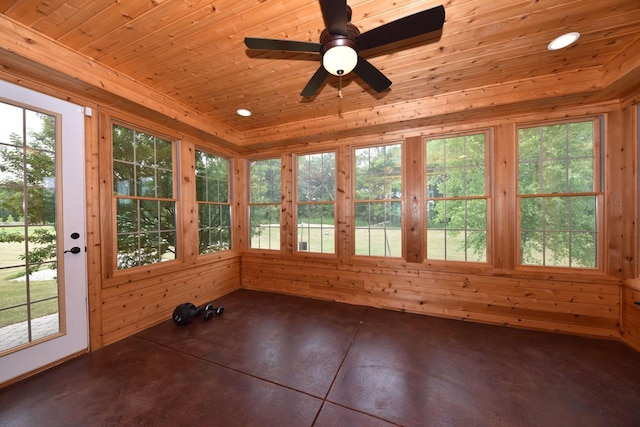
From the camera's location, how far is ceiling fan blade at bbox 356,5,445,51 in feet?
4.11

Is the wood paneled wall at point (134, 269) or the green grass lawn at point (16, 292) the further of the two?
the wood paneled wall at point (134, 269)

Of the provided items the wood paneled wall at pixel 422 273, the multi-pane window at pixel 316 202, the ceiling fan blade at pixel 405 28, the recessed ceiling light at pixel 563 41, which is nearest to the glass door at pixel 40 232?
the wood paneled wall at pixel 422 273

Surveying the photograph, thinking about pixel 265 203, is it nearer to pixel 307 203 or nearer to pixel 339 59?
pixel 307 203

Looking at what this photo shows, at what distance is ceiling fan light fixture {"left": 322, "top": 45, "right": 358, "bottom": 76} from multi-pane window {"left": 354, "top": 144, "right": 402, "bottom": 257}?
2147mm

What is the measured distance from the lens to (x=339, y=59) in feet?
4.73

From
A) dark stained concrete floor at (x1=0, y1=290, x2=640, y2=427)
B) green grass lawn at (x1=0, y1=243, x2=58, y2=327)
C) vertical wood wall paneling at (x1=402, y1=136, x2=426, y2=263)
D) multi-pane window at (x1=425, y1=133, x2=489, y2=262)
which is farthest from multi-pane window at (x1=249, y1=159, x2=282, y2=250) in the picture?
green grass lawn at (x1=0, y1=243, x2=58, y2=327)

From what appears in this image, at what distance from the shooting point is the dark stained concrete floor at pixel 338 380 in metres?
1.58

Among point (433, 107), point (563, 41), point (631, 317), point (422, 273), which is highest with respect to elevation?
point (563, 41)

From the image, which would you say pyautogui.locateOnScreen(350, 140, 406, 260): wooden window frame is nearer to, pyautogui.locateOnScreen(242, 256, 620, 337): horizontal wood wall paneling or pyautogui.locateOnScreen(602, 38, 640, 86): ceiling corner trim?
pyautogui.locateOnScreen(242, 256, 620, 337): horizontal wood wall paneling

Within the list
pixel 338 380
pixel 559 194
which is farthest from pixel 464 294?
pixel 338 380

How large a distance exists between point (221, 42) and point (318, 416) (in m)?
3.01

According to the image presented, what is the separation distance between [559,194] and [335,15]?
3268 mm

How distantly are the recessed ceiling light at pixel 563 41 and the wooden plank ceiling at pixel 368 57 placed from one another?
0.05 m

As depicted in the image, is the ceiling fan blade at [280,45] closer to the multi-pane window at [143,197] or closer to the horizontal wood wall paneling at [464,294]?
the multi-pane window at [143,197]
